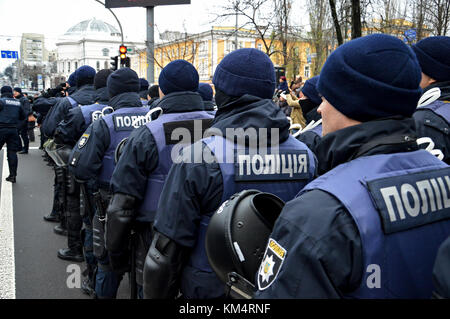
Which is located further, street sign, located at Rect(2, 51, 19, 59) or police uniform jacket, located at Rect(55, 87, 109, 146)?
street sign, located at Rect(2, 51, 19, 59)

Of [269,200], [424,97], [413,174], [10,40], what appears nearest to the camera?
A: [413,174]

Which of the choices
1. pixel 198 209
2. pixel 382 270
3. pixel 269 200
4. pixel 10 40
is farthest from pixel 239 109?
pixel 10 40

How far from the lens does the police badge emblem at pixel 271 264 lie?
1.23 m

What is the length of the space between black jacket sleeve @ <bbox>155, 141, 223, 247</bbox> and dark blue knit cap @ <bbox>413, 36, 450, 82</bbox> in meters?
1.76

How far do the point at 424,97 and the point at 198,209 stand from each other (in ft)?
5.50

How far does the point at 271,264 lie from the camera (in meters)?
1.27

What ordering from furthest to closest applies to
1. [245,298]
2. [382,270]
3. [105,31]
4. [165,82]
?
[105,31]
[165,82]
[245,298]
[382,270]

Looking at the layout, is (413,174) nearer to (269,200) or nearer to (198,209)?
(269,200)

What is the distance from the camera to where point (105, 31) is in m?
104

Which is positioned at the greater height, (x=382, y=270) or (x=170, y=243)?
(x=382, y=270)

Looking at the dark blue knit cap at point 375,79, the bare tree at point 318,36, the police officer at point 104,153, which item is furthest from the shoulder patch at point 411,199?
the bare tree at point 318,36

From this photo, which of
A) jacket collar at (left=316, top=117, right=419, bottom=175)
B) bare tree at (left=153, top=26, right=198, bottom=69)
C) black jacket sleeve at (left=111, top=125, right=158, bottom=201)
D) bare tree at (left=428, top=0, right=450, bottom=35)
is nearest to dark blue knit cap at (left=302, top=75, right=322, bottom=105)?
black jacket sleeve at (left=111, top=125, right=158, bottom=201)

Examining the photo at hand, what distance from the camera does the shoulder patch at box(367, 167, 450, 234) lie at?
3.92 feet

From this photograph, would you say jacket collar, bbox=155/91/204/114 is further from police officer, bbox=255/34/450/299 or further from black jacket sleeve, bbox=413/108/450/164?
police officer, bbox=255/34/450/299
